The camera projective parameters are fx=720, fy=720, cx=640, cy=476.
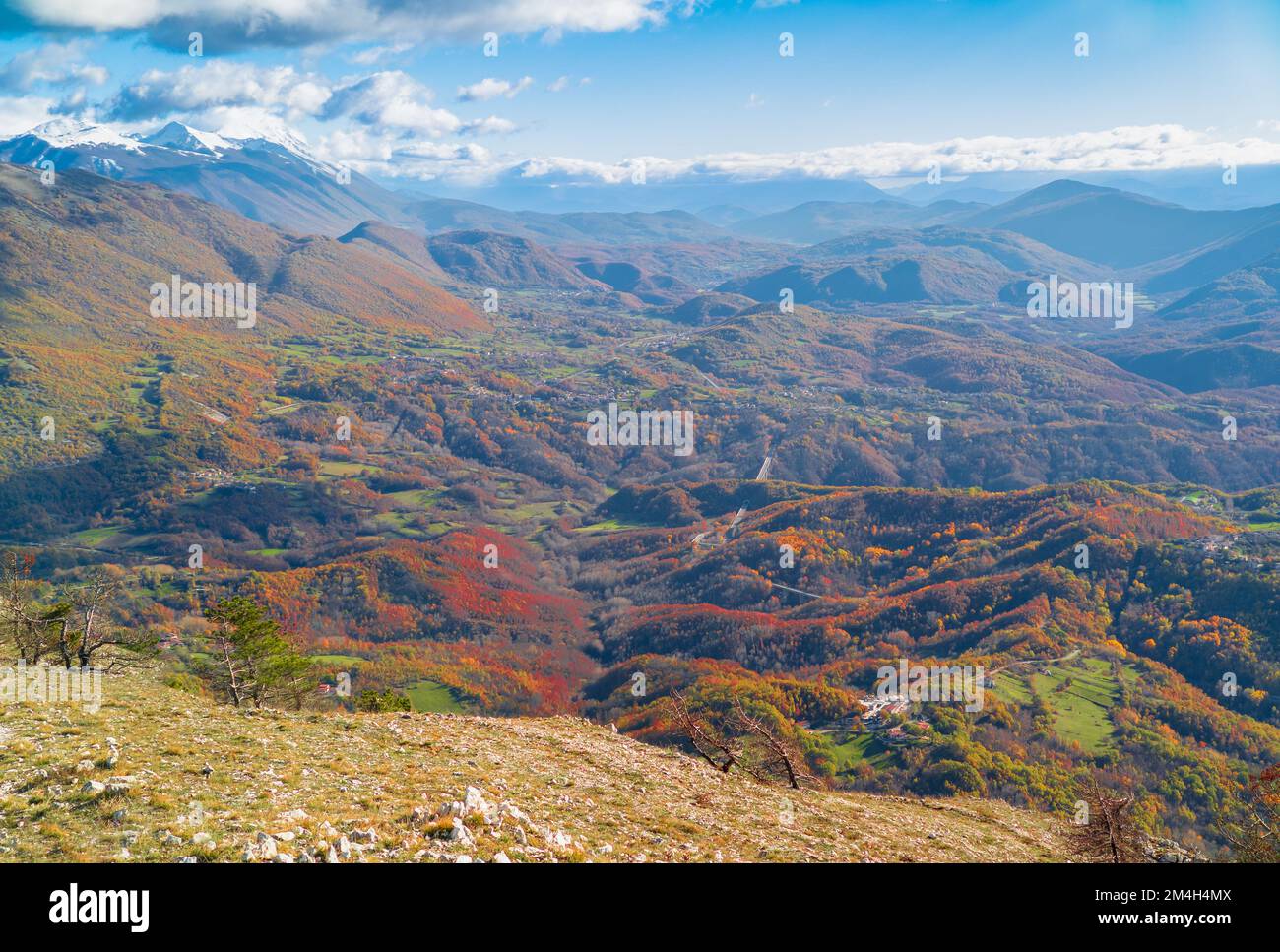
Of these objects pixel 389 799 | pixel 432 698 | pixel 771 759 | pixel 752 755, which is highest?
pixel 389 799

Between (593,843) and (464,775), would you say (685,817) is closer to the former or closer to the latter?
(593,843)

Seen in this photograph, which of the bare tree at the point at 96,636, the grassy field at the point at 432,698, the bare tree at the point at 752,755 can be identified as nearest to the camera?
the bare tree at the point at 752,755

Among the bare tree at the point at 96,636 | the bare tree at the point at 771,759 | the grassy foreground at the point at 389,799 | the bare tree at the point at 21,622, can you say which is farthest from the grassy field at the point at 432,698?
the bare tree at the point at 771,759

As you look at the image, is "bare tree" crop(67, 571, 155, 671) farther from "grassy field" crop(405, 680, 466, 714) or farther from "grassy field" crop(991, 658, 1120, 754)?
"grassy field" crop(991, 658, 1120, 754)

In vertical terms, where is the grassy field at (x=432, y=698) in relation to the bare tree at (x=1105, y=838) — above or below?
below

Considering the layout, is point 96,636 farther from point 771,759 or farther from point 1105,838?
point 1105,838

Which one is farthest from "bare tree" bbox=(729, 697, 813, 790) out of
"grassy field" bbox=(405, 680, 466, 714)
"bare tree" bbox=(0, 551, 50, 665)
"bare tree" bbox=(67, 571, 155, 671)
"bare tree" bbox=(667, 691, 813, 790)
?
"grassy field" bbox=(405, 680, 466, 714)

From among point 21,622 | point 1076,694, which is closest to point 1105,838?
point 21,622

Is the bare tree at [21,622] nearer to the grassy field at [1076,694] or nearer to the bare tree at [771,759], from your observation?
the bare tree at [771,759]
